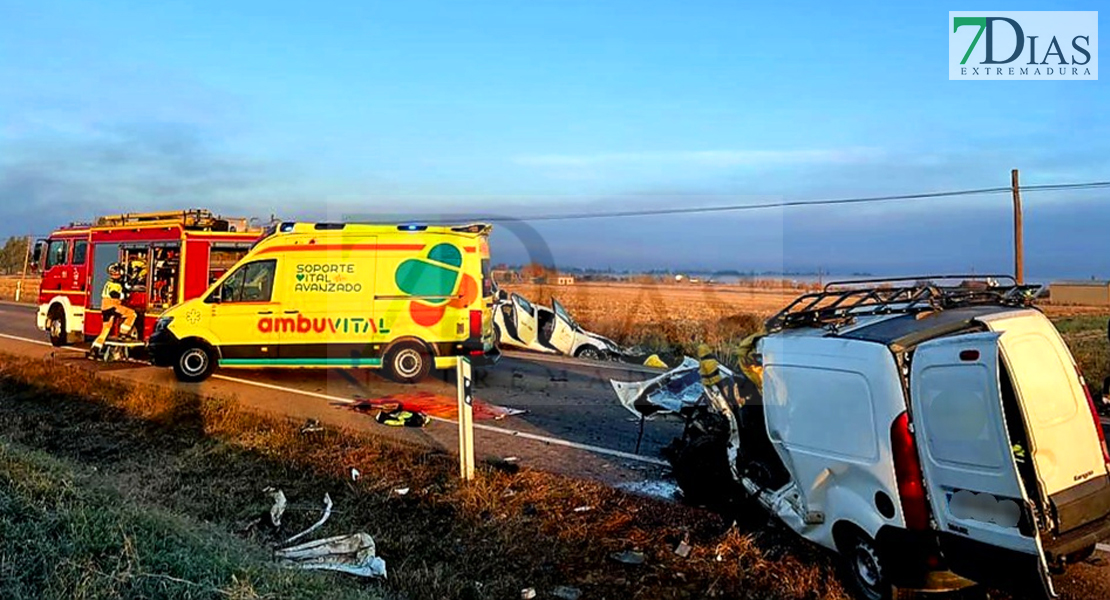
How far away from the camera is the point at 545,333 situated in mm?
17406

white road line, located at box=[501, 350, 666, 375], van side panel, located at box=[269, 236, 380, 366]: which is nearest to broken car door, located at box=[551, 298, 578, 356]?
white road line, located at box=[501, 350, 666, 375]

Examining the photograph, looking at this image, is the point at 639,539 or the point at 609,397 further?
the point at 609,397

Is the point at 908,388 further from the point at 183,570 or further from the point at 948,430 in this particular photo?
the point at 183,570

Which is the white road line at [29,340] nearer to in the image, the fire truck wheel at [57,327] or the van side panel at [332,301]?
the fire truck wheel at [57,327]

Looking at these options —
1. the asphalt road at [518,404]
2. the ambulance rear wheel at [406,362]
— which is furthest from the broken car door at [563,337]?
the ambulance rear wheel at [406,362]

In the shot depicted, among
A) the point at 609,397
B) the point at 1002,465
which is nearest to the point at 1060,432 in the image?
the point at 1002,465

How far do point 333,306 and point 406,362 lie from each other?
1454 mm

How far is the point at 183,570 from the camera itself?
3658 mm

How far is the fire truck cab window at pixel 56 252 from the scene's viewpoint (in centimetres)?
1725

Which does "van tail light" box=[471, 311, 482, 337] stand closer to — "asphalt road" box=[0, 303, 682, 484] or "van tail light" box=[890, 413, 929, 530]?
"asphalt road" box=[0, 303, 682, 484]

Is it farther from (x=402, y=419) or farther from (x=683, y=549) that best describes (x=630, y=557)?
(x=402, y=419)

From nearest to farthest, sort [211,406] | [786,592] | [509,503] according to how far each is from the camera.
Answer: [786,592] < [509,503] < [211,406]

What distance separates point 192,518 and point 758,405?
4.02 metres

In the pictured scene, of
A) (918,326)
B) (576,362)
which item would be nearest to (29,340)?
(576,362)
